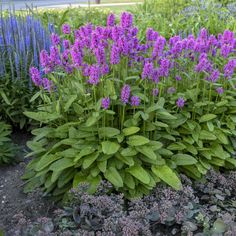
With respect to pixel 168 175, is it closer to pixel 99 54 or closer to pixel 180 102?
pixel 180 102

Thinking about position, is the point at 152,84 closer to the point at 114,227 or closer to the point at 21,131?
the point at 114,227

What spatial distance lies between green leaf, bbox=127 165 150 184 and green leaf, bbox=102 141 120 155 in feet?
0.67

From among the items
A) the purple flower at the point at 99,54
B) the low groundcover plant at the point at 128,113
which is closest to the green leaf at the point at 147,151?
the low groundcover plant at the point at 128,113

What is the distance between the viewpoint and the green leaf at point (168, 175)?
10.1ft

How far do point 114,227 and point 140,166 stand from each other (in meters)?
0.60

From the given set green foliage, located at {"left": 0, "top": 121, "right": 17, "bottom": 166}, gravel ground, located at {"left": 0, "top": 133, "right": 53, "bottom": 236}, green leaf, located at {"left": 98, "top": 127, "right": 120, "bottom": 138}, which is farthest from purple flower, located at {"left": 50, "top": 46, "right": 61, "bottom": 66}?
green foliage, located at {"left": 0, "top": 121, "right": 17, "bottom": 166}

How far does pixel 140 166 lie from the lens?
3.14 metres

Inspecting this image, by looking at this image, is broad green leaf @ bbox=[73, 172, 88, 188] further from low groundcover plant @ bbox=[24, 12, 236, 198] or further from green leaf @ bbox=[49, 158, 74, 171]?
green leaf @ bbox=[49, 158, 74, 171]

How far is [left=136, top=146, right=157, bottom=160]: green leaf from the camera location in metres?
3.02

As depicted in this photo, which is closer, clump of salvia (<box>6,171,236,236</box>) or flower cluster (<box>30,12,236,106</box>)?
clump of salvia (<box>6,171,236,236</box>)

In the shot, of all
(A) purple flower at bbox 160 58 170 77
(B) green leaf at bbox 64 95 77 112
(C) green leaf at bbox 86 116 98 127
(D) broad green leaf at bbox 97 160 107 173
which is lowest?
(D) broad green leaf at bbox 97 160 107 173

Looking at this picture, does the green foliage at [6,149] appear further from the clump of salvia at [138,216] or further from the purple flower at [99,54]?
the purple flower at [99,54]

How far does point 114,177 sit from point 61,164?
41 centimetres

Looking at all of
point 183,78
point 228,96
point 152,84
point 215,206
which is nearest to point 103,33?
point 152,84
